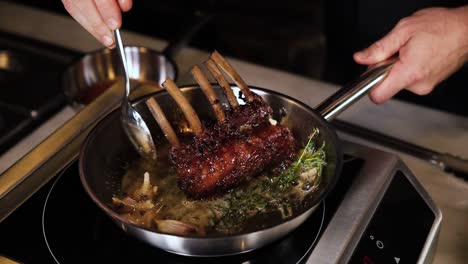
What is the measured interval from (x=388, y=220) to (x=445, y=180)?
0.95 feet

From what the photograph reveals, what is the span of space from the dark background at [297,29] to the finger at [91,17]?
60cm

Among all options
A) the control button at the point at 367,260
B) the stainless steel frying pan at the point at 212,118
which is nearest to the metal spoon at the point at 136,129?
the stainless steel frying pan at the point at 212,118

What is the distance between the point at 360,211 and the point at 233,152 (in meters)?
0.24

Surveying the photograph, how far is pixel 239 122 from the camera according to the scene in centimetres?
99

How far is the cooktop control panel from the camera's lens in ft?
3.02

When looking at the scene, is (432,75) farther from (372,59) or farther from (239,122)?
(239,122)

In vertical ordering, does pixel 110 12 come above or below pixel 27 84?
above

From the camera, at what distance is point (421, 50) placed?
1160 millimetres

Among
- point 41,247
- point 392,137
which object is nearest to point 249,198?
point 41,247

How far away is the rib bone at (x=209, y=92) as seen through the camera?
1.01 metres

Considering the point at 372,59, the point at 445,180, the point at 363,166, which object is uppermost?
the point at 372,59

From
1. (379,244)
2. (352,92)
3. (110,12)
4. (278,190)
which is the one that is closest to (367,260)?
(379,244)

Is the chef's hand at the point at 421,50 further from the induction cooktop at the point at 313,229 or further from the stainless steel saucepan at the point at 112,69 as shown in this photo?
the stainless steel saucepan at the point at 112,69

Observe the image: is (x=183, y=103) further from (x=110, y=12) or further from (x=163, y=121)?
(x=110, y=12)
